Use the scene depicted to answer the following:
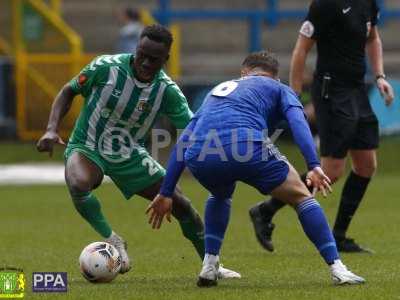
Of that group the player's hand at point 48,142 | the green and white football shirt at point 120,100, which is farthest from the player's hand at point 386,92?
the player's hand at point 48,142

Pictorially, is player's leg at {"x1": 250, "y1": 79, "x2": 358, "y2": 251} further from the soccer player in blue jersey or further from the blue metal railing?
the blue metal railing

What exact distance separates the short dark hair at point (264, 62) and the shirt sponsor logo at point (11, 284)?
2.07m

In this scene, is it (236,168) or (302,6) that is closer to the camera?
(236,168)

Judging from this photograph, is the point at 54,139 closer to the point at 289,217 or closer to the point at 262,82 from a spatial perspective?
the point at 262,82

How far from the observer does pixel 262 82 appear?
8.48 meters

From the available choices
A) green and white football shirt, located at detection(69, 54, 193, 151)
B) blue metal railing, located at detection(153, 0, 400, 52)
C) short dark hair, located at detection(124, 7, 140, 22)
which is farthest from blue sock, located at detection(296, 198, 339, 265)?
blue metal railing, located at detection(153, 0, 400, 52)

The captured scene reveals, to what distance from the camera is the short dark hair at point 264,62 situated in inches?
341

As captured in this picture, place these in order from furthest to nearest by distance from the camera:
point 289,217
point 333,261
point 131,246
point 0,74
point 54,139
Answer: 1. point 0,74
2. point 289,217
3. point 131,246
4. point 54,139
5. point 333,261

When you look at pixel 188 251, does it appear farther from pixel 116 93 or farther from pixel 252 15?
pixel 252 15

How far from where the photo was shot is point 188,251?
1123 cm

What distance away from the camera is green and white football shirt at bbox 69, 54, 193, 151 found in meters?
9.51

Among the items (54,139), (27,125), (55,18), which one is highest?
(54,139)

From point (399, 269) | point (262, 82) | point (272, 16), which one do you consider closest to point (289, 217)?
point (399, 269)

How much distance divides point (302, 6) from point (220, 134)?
19.6 m
